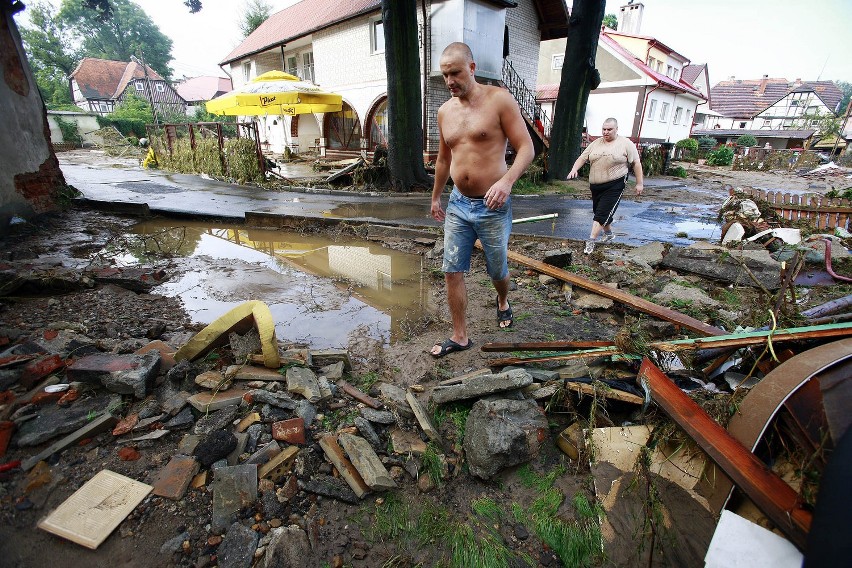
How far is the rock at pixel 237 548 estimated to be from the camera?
5.11 ft

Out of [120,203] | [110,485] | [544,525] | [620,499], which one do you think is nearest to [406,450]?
[544,525]

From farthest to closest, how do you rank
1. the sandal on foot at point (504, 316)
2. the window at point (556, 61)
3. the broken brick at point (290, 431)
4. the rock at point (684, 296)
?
the window at point (556, 61)
the rock at point (684, 296)
the sandal on foot at point (504, 316)
the broken brick at point (290, 431)

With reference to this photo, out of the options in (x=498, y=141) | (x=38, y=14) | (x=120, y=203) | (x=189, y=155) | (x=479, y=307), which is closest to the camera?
(x=498, y=141)

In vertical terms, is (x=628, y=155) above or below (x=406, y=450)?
above

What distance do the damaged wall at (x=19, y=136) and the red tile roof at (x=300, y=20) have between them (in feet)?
34.5

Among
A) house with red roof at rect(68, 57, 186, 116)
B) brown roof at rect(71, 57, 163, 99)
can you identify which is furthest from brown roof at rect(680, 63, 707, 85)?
brown roof at rect(71, 57, 163, 99)

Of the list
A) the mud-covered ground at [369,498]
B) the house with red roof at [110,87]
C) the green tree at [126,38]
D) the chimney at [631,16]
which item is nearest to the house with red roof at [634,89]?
the chimney at [631,16]

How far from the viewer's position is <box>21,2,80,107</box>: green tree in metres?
44.5

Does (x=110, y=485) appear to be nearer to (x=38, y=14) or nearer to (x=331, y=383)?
(x=331, y=383)

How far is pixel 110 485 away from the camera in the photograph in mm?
1791

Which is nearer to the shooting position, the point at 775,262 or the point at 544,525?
the point at 544,525

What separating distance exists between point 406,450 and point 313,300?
8.64 ft

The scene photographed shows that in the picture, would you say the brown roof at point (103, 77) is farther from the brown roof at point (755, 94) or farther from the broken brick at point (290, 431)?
the brown roof at point (755, 94)

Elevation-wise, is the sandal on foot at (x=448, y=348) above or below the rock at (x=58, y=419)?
below
